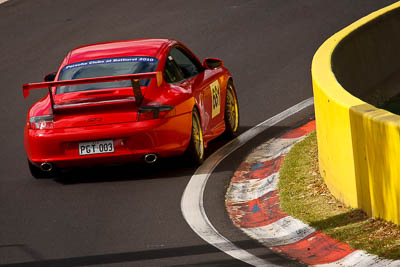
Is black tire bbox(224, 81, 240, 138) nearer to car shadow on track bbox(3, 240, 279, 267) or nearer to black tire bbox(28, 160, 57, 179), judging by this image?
black tire bbox(28, 160, 57, 179)

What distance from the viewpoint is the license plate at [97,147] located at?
10.6 m

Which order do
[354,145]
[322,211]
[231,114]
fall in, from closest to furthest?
[354,145] → [322,211] → [231,114]

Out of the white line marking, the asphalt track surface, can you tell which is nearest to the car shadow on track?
the asphalt track surface

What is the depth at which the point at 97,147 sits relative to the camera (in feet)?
34.8

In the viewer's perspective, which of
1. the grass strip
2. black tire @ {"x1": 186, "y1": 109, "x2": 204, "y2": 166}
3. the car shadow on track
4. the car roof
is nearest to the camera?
the grass strip

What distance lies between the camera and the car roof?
1146 cm

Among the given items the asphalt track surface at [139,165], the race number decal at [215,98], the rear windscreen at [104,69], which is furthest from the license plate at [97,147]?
the race number decal at [215,98]

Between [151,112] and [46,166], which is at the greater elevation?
[151,112]

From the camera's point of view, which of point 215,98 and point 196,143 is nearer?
point 196,143

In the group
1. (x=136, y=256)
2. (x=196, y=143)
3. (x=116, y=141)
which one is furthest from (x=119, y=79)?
(x=136, y=256)

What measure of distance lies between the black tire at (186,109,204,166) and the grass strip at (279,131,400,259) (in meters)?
0.95

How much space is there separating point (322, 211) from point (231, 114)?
4.15m

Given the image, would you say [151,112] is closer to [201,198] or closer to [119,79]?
[119,79]

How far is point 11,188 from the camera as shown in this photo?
1079cm
